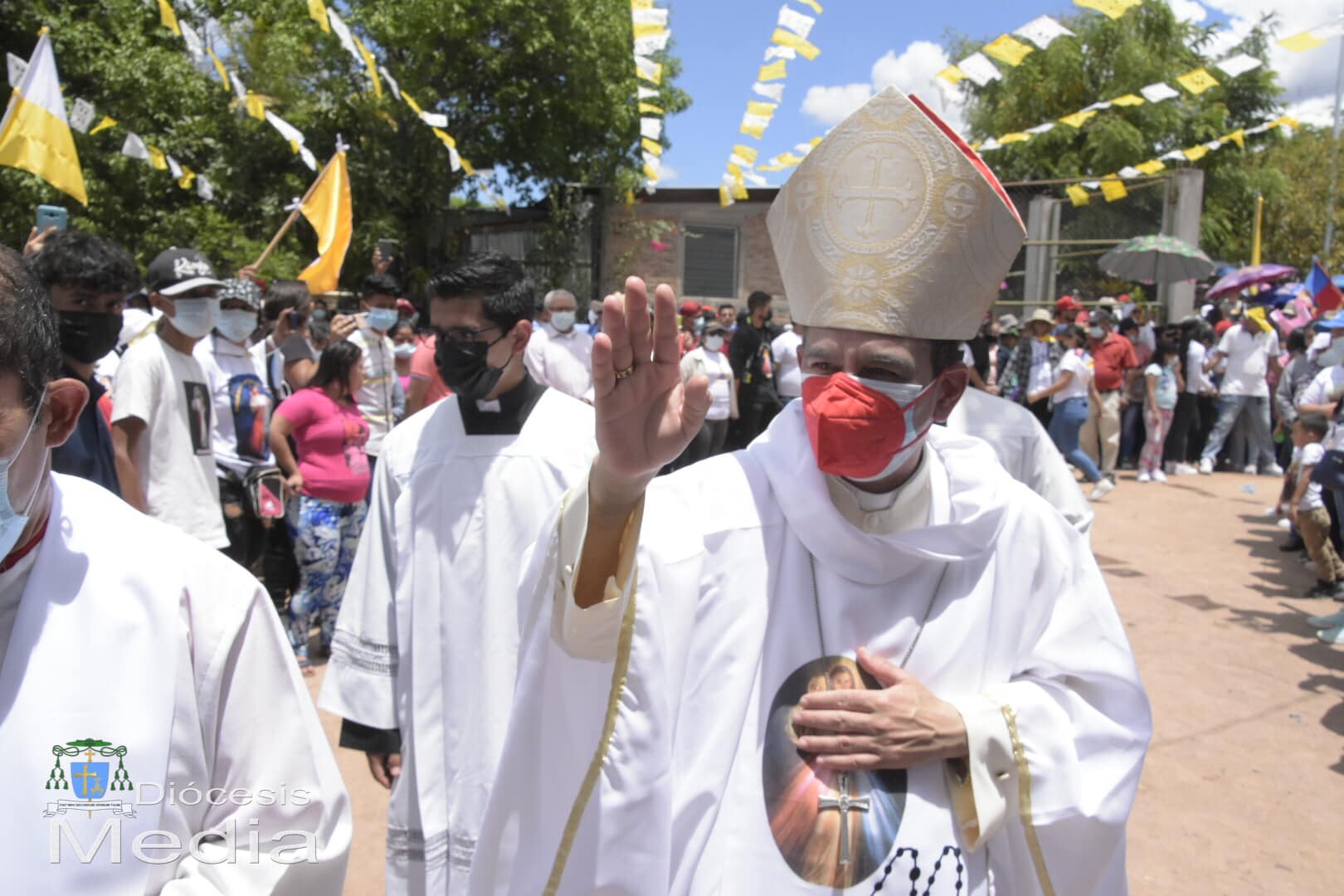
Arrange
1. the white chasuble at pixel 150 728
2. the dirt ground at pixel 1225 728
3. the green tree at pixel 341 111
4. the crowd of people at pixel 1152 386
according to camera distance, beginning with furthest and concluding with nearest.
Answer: the green tree at pixel 341 111, the crowd of people at pixel 1152 386, the dirt ground at pixel 1225 728, the white chasuble at pixel 150 728

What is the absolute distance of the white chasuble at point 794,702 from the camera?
1691 mm

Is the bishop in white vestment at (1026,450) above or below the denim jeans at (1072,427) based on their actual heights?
above

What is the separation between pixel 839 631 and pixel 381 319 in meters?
5.64

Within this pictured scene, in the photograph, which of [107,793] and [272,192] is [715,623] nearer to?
[107,793]

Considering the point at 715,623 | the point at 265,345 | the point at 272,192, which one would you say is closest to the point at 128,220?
the point at 272,192

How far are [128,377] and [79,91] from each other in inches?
681

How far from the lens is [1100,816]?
1.85 metres

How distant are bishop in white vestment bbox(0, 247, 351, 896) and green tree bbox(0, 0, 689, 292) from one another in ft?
54.4

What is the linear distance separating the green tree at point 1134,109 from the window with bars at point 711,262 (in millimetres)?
8248

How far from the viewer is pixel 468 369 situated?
3033 millimetres

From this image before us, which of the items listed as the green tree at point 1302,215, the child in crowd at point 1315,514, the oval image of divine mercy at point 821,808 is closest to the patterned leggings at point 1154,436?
the child in crowd at point 1315,514

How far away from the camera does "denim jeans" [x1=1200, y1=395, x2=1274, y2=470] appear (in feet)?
42.0

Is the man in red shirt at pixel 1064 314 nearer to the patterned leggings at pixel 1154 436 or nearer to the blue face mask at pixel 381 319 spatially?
the patterned leggings at pixel 1154 436

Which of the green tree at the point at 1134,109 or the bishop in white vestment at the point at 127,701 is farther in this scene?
the green tree at the point at 1134,109
